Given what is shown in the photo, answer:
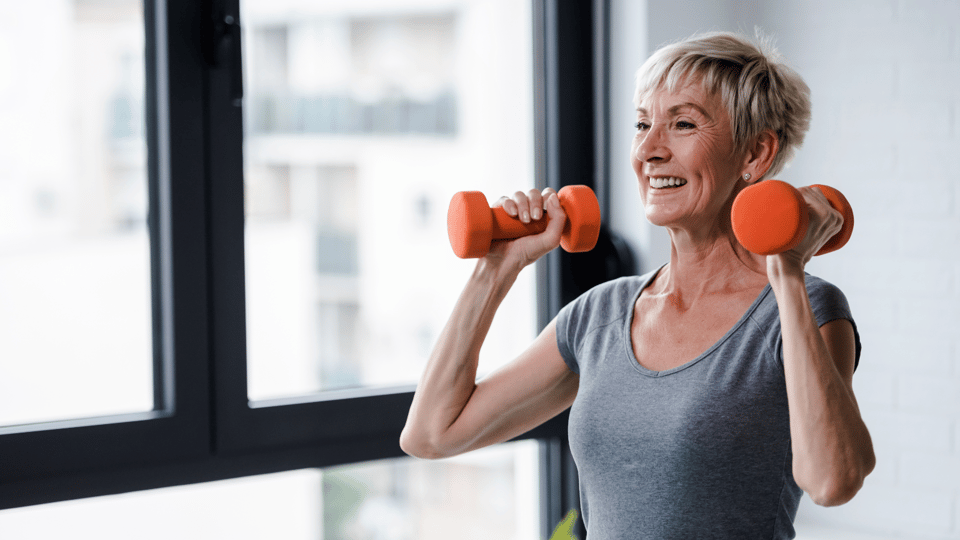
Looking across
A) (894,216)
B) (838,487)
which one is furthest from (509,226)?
(894,216)

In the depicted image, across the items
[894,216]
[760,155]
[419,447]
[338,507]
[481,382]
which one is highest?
[760,155]

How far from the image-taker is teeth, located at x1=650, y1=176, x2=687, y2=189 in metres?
1.17

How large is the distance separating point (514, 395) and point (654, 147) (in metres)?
0.44

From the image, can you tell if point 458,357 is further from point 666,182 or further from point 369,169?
point 369,169

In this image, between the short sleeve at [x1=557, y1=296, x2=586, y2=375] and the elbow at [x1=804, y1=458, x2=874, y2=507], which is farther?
the short sleeve at [x1=557, y1=296, x2=586, y2=375]

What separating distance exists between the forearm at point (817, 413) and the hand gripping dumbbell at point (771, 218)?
2.3 inches

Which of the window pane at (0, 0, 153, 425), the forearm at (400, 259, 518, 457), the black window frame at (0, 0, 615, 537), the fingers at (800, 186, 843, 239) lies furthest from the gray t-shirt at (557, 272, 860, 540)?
the window pane at (0, 0, 153, 425)

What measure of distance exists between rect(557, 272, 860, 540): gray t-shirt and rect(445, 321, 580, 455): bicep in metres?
0.16

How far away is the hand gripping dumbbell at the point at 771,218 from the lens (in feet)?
2.96

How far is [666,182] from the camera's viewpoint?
1.18 m

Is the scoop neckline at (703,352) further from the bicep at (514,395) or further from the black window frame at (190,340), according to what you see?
the black window frame at (190,340)

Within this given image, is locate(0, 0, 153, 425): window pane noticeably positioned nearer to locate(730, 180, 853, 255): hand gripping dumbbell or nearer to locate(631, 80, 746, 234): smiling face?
locate(631, 80, 746, 234): smiling face

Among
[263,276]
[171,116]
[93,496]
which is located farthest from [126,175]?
[93,496]

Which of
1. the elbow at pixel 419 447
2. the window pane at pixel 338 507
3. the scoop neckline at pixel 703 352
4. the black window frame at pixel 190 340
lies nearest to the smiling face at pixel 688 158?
the scoop neckline at pixel 703 352
